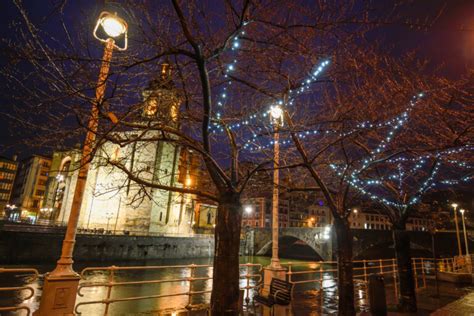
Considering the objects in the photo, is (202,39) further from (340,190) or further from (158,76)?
(340,190)

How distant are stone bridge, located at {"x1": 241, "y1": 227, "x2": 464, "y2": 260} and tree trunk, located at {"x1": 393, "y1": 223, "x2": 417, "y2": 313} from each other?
2876 cm

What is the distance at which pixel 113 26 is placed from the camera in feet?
19.1

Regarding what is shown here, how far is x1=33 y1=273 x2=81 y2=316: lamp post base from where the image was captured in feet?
16.7

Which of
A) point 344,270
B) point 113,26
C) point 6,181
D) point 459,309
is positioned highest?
point 6,181

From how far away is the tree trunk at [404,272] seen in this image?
27.7ft

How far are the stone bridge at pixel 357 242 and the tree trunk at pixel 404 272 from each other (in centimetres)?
2876

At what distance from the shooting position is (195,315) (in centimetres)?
740

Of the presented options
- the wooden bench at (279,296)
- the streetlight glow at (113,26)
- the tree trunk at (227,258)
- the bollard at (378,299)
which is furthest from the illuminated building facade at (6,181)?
the bollard at (378,299)

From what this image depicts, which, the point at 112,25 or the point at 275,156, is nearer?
the point at 112,25

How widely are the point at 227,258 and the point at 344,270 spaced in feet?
12.5

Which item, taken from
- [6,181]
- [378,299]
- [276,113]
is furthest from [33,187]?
[378,299]

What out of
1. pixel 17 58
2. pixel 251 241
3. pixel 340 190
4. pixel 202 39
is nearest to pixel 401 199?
pixel 340 190

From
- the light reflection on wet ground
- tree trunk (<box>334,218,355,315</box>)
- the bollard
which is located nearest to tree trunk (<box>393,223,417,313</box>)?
the light reflection on wet ground

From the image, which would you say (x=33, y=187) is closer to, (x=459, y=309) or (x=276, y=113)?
(x=276, y=113)
